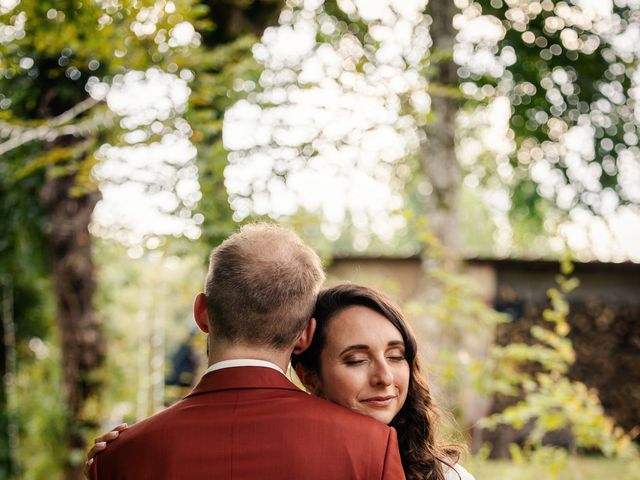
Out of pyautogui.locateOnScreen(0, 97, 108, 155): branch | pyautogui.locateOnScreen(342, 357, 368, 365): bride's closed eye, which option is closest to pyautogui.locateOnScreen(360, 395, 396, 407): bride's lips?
pyautogui.locateOnScreen(342, 357, 368, 365): bride's closed eye

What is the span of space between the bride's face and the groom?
14.2 inches

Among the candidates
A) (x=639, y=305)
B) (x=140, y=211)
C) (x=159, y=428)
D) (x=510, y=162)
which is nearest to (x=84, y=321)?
(x=140, y=211)

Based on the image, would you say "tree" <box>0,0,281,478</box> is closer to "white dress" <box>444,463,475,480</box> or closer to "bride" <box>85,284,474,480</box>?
"bride" <box>85,284,474,480</box>

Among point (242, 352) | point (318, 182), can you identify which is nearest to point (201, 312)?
point (242, 352)

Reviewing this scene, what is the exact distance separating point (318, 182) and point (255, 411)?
3062 mm

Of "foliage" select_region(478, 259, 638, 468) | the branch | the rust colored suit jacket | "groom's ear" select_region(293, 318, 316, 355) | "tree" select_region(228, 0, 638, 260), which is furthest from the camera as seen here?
"tree" select_region(228, 0, 638, 260)

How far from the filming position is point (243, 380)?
1831 mm

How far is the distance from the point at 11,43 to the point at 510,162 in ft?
24.6

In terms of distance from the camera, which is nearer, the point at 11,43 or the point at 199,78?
the point at 11,43

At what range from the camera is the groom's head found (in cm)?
187

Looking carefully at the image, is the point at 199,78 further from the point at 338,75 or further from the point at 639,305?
the point at 639,305

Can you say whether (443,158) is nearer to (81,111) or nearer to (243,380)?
(81,111)

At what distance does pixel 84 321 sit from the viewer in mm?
6832

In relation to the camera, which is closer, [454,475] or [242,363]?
[242,363]
